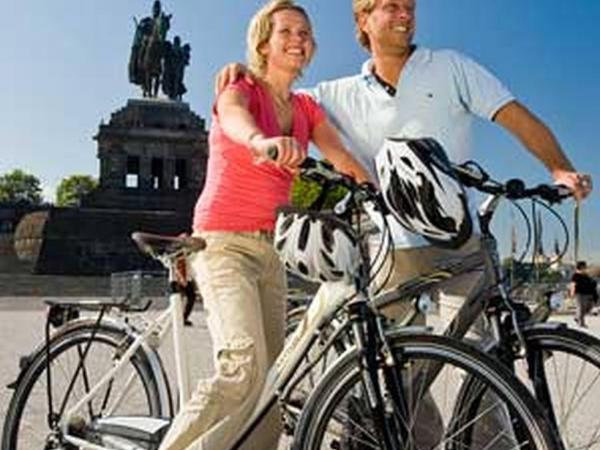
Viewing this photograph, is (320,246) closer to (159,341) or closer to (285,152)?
(285,152)

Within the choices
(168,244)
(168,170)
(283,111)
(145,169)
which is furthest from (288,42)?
(145,169)

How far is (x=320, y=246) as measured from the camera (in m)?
3.03

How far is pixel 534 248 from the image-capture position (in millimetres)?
3176

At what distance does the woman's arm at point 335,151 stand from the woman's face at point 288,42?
9.5 inches

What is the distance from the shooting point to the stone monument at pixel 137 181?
47719 millimetres

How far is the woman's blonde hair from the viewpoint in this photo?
3531 millimetres

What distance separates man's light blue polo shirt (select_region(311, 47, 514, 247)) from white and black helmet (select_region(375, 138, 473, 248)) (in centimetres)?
72

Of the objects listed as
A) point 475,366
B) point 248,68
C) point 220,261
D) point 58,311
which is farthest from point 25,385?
point 475,366

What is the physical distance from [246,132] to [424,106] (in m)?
0.85

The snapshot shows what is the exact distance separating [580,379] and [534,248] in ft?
1.41

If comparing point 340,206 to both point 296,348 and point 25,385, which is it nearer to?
point 296,348

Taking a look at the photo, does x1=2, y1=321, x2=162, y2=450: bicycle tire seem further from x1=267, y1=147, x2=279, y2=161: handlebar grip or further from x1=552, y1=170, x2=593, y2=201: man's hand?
x1=552, y1=170, x2=593, y2=201: man's hand

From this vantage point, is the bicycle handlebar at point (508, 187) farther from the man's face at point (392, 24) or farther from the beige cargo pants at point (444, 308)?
the man's face at point (392, 24)

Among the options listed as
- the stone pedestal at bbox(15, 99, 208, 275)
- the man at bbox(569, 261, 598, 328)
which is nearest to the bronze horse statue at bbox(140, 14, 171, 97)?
the stone pedestal at bbox(15, 99, 208, 275)
